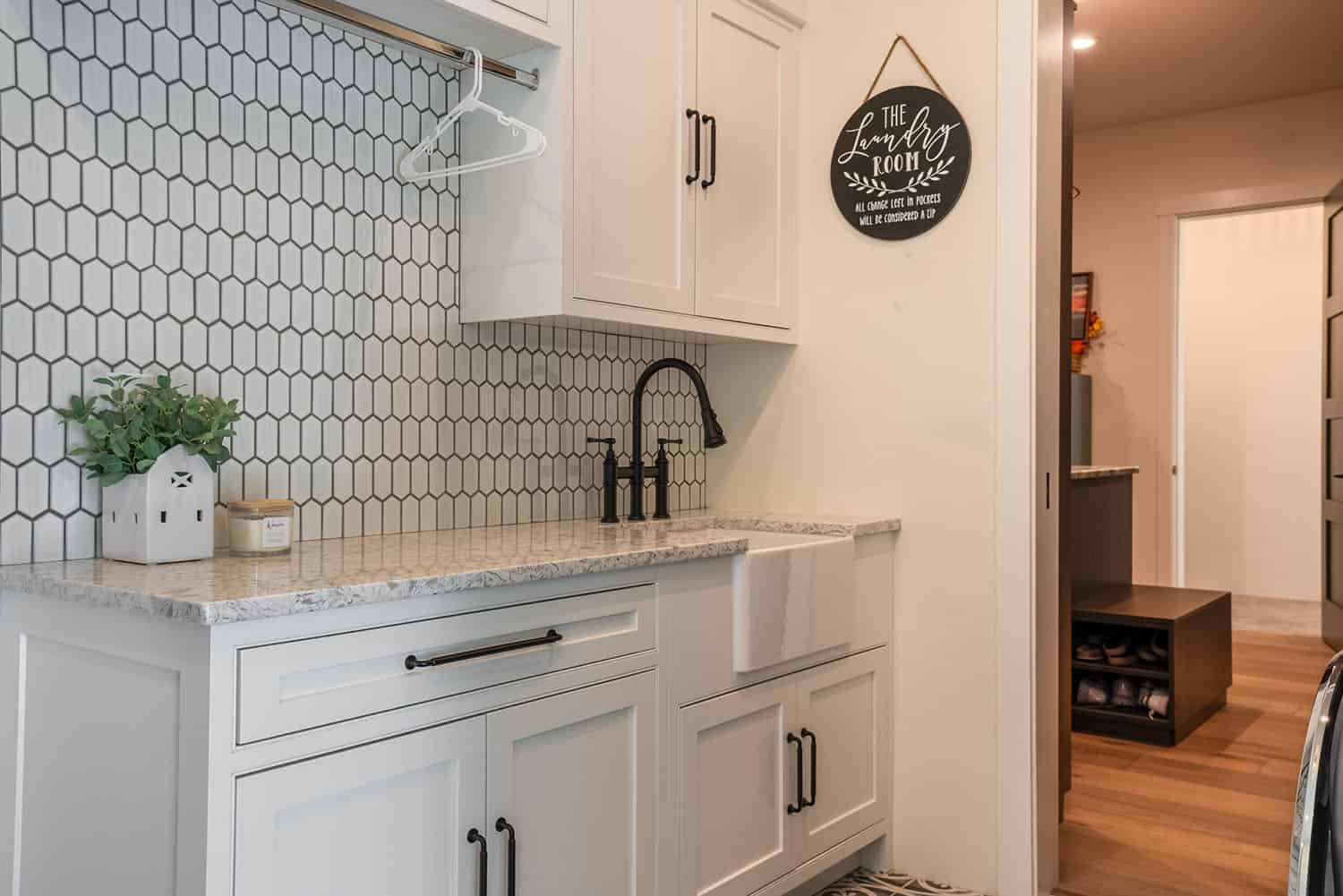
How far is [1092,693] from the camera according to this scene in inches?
150

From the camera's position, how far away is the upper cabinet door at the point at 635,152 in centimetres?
213

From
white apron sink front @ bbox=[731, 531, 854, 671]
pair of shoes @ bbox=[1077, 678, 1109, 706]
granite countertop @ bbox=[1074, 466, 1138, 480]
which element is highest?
granite countertop @ bbox=[1074, 466, 1138, 480]

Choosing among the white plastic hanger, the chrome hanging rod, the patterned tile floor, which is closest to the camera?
the chrome hanging rod

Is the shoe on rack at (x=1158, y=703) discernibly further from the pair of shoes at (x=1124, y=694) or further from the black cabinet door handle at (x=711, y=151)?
the black cabinet door handle at (x=711, y=151)

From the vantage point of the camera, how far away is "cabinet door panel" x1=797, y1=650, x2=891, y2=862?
2264 millimetres

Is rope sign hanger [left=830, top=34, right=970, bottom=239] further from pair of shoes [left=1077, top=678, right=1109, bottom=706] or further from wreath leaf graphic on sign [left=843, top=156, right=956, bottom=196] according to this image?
pair of shoes [left=1077, top=678, right=1109, bottom=706]

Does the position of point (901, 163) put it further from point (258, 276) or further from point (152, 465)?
point (152, 465)

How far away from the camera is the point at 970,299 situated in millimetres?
2445

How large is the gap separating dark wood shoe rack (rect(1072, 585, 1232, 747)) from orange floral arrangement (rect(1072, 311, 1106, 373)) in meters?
2.35

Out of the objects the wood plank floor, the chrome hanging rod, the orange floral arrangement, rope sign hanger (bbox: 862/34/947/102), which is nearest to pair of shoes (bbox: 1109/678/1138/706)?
the wood plank floor

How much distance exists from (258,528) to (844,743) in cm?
140

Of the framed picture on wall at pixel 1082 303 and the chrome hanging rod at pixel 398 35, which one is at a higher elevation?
the framed picture on wall at pixel 1082 303

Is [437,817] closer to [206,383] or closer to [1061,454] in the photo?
[206,383]

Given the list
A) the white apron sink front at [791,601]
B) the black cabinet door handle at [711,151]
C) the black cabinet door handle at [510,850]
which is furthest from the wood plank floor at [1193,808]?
the black cabinet door handle at [711,151]
